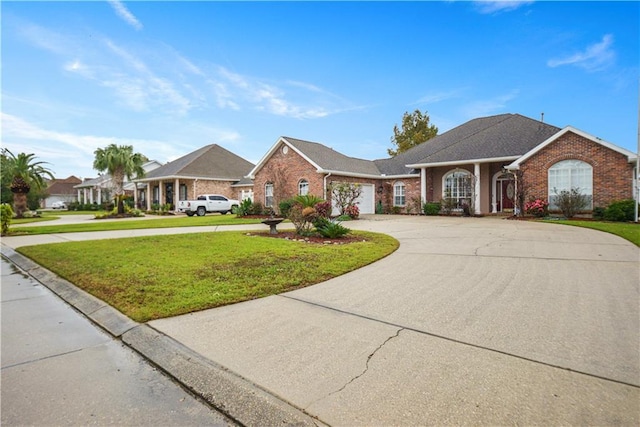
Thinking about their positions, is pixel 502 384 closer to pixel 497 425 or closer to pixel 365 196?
pixel 497 425

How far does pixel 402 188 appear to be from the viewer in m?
25.2

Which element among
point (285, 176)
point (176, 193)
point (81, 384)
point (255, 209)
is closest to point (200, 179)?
point (176, 193)

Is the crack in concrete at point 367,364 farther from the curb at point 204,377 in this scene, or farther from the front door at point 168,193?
the front door at point 168,193

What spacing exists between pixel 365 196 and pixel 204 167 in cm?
1816

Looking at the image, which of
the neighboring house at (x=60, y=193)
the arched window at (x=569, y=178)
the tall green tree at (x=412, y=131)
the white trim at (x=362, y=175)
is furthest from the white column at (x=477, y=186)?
the neighboring house at (x=60, y=193)

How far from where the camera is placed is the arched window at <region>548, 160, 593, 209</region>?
54.1 feet

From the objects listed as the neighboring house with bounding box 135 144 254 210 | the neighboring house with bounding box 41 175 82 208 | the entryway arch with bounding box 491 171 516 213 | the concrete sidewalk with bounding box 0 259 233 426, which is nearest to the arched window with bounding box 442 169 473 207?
the entryway arch with bounding box 491 171 516 213

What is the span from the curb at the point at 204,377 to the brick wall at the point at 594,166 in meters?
19.6

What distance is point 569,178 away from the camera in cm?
1692

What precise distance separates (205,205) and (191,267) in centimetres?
2379

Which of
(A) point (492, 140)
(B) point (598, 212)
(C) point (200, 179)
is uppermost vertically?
(A) point (492, 140)

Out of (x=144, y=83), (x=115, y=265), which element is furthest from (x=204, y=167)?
(x=115, y=265)

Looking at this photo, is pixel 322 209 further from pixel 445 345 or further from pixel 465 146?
pixel 465 146

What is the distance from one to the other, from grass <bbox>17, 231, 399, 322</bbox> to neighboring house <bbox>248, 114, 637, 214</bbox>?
12.6 m
